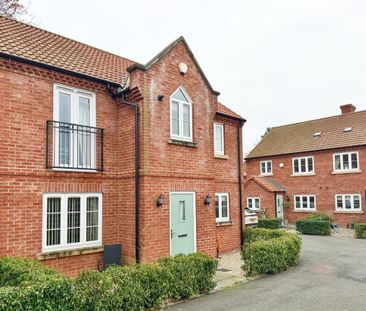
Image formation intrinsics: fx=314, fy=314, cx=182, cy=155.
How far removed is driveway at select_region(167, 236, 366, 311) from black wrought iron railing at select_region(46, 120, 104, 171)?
15.6ft

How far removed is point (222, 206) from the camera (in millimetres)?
13445

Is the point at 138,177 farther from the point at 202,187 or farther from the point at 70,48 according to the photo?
the point at 70,48

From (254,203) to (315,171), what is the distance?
5.67 meters

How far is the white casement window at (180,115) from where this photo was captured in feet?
33.4

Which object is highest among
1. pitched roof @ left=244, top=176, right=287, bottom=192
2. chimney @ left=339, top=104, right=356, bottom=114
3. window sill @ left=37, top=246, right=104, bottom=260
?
chimney @ left=339, top=104, right=356, bottom=114

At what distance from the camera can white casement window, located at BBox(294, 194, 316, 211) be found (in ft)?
82.5

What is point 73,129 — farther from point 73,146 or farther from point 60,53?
point 60,53

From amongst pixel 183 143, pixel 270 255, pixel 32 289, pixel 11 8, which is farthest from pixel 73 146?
pixel 11 8

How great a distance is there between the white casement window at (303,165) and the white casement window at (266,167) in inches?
96.9

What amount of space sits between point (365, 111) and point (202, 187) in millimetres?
20952

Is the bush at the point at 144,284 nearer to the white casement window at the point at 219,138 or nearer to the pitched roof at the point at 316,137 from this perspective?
the white casement window at the point at 219,138

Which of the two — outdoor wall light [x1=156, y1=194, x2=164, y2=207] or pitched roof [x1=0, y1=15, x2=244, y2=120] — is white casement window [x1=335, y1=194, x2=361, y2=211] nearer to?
pitched roof [x1=0, y1=15, x2=244, y2=120]

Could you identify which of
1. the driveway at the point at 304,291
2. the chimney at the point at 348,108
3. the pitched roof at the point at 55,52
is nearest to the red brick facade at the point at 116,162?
the pitched roof at the point at 55,52

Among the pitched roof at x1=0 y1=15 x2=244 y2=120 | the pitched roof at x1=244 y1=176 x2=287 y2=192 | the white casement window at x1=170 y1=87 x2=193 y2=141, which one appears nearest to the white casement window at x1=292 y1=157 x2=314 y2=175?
the pitched roof at x1=244 y1=176 x2=287 y2=192
